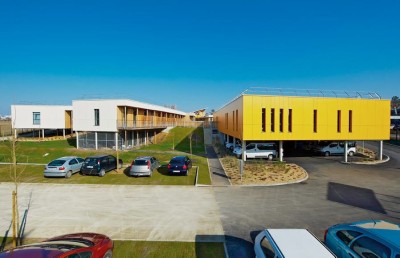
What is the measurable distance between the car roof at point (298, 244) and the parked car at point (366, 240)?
3.77 ft

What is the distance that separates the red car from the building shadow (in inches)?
485

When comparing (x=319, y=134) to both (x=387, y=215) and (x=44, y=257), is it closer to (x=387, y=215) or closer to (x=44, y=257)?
(x=387, y=215)

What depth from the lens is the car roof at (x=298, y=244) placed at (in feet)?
17.8

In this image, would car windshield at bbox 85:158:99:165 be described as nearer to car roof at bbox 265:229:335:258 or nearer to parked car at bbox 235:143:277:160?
parked car at bbox 235:143:277:160

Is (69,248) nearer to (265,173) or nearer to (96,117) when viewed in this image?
(265,173)

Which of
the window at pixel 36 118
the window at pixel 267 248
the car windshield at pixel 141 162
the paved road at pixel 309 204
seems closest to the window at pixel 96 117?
the car windshield at pixel 141 162

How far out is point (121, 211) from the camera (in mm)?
12219

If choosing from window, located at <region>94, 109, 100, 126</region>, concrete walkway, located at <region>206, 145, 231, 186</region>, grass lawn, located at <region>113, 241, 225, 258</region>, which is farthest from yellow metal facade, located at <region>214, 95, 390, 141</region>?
window, located at <region>94, 109, 100, 126</region>

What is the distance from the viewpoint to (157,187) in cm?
1659

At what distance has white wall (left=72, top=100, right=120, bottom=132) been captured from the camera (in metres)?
32.1

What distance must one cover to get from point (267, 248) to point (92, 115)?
30.7m

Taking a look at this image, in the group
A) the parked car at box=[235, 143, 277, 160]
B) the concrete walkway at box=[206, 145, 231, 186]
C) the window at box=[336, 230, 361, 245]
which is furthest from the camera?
the parked car at box=[235, 143, 277, 160]

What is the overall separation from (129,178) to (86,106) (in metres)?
17.7

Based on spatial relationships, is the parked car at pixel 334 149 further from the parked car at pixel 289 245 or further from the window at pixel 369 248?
the parked car at pixel 289 245
